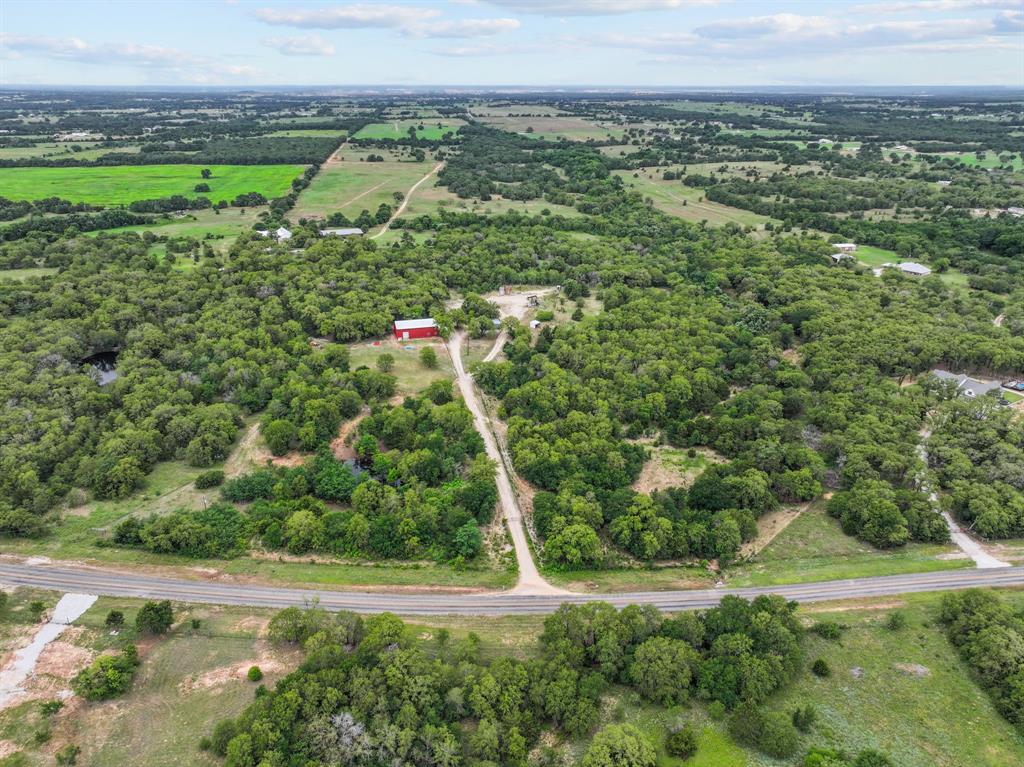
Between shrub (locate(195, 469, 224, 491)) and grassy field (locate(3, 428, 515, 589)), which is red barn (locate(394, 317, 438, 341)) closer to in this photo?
shrub (locate(195, 469, 224, 491))

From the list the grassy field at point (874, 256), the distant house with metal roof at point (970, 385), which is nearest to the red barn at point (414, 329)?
the distant house with metal roof at point (970, 385)

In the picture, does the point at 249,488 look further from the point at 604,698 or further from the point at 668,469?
the point at 668,469

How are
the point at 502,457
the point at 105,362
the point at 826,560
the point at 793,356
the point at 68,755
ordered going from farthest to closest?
the point at 793,356, the point at 105,362, the point at 502,457, the point at 826,560, the point at 68,755

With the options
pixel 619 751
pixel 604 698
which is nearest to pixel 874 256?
pixel 604 698

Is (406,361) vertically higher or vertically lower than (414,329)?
lower

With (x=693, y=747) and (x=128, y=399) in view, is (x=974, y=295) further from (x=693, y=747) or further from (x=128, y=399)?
(x=128, y=399)

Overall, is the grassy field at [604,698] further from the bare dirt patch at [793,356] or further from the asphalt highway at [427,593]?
the bare dirt patch at [793,356]

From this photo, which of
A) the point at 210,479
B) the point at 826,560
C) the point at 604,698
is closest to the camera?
the point at 604,698
